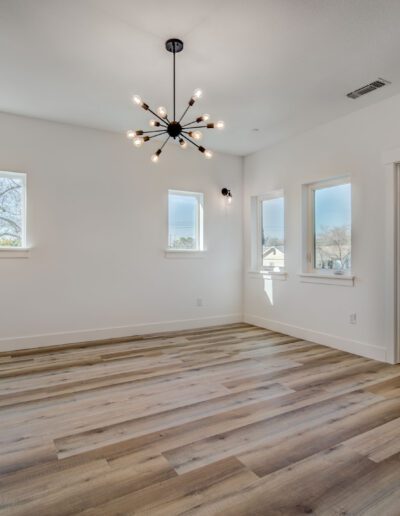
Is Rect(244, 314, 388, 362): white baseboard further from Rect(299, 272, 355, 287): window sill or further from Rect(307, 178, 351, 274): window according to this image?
Rect(307, 178, 351, 274): window

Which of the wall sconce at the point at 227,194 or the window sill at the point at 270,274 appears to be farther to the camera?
the wall sconce at the point at 227,194

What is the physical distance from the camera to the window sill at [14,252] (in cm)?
408

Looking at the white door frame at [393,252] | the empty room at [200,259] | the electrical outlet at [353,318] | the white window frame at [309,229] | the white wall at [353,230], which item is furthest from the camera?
the white window frame at [309,229]

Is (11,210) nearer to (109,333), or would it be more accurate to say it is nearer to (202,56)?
(109,333)

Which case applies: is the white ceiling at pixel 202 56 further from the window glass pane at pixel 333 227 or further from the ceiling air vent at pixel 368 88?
the window glass pane at pixel 333 227

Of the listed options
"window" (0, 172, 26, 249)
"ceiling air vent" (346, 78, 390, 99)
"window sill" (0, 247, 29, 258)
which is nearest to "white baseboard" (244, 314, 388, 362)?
"ceiling air vent" (346, 78, 390, 99)

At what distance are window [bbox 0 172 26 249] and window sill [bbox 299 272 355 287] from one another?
3702 millimetres

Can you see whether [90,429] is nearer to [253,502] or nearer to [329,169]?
[253,502]

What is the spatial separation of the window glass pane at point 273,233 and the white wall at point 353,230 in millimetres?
249

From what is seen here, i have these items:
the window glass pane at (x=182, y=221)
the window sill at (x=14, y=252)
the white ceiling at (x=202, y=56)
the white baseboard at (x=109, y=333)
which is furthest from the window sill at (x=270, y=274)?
the window sill at (x=14, y=252)

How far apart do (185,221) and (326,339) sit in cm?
268

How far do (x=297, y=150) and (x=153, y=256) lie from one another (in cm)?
A: 256

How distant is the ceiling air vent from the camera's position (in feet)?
10.8

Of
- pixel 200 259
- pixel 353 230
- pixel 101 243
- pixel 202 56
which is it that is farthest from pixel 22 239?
pixel 353 230
